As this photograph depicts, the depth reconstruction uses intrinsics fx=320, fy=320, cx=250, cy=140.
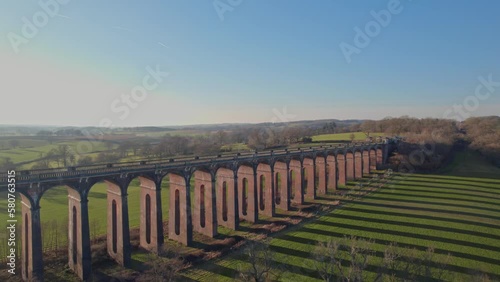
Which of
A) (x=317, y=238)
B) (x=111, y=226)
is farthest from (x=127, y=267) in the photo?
(x=317, y=238)

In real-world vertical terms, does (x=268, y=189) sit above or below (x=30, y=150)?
below

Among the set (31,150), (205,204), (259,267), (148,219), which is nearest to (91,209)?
(148,219)

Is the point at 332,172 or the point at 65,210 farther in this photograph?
the point at 332,172

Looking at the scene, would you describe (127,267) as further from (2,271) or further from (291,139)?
(291,139)

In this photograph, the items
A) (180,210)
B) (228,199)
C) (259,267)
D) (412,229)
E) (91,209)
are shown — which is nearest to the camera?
(259,267)

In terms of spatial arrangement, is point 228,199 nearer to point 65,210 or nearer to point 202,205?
point 202,205

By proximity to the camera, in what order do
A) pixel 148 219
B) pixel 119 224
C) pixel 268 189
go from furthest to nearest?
pixel 268 189 → pixel 148 219 → pixel 119 224

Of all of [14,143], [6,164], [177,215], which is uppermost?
[14,143]
